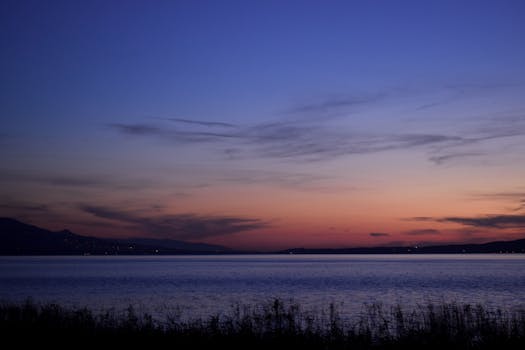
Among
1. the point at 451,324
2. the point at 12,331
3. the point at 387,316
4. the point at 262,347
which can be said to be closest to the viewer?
the point at 262,347

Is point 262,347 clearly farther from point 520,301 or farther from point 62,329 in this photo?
point 520,301

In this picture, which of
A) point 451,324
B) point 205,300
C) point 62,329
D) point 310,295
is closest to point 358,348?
point 451,324

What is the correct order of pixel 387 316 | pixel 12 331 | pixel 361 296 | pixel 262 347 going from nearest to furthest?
pixel 262 347 < pixel 12 331 < pixel 387 316 < pixel 361 296

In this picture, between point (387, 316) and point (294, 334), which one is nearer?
point (294, 334)

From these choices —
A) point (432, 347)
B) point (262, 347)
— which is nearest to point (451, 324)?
point (432, 347)

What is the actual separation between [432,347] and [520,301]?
38.0 meters

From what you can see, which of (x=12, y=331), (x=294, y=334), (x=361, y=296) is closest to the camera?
(x=294, y=334)

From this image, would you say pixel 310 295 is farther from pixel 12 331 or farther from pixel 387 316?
pixel 12 331

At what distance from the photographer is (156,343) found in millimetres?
20391

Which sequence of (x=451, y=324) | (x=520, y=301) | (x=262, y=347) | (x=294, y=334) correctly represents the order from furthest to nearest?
1. (x=520, y=301)
2. (x=451, y=324)
3. (x=294, y=334)
4. (x=262, y=347)

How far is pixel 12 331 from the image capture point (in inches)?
899

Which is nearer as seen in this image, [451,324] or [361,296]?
[451,324]

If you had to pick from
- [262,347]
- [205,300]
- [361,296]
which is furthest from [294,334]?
[361,296]

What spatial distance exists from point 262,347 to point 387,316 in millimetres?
21766
